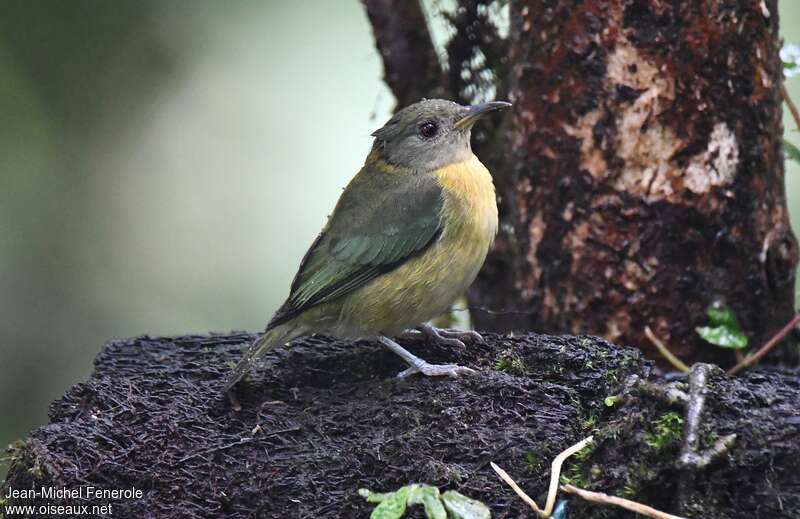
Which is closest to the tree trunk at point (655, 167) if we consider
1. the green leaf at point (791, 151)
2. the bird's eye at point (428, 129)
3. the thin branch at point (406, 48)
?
the green leaf at point (791, 151)

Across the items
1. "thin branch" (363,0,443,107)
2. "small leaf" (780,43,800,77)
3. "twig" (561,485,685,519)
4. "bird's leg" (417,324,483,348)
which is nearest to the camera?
"twig" (561,485,685,519)

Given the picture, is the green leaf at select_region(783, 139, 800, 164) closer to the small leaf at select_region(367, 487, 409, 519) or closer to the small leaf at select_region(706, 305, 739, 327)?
the small leaf at select_region(706, 305, 739, 327)

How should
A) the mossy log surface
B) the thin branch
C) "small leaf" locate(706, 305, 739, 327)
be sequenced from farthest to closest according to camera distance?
the thin branch
"small leaf" locate(706, 305, 739, 327)
the mossy log surface

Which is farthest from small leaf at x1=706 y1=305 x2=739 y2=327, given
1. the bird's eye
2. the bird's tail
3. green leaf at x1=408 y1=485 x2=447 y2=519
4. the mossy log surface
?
green leaf at x1=408 y1=485 x2=447 y2=519

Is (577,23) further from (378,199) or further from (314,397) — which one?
(314,397)

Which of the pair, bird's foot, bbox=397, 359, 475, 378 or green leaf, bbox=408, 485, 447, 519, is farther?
bird's foot, bbox=397, 359, 475, 378

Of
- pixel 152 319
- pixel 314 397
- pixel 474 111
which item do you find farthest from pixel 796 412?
pixel 152 319

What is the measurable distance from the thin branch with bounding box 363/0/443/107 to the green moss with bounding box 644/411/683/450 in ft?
10.5

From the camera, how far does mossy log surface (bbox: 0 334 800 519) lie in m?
3.18

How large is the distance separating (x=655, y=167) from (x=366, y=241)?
140 cm

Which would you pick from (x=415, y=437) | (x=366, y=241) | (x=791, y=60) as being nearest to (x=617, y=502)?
(x=415, y=437)

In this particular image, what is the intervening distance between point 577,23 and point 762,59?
88 cm

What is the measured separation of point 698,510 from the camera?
121 inches

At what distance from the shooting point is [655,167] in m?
4.73
